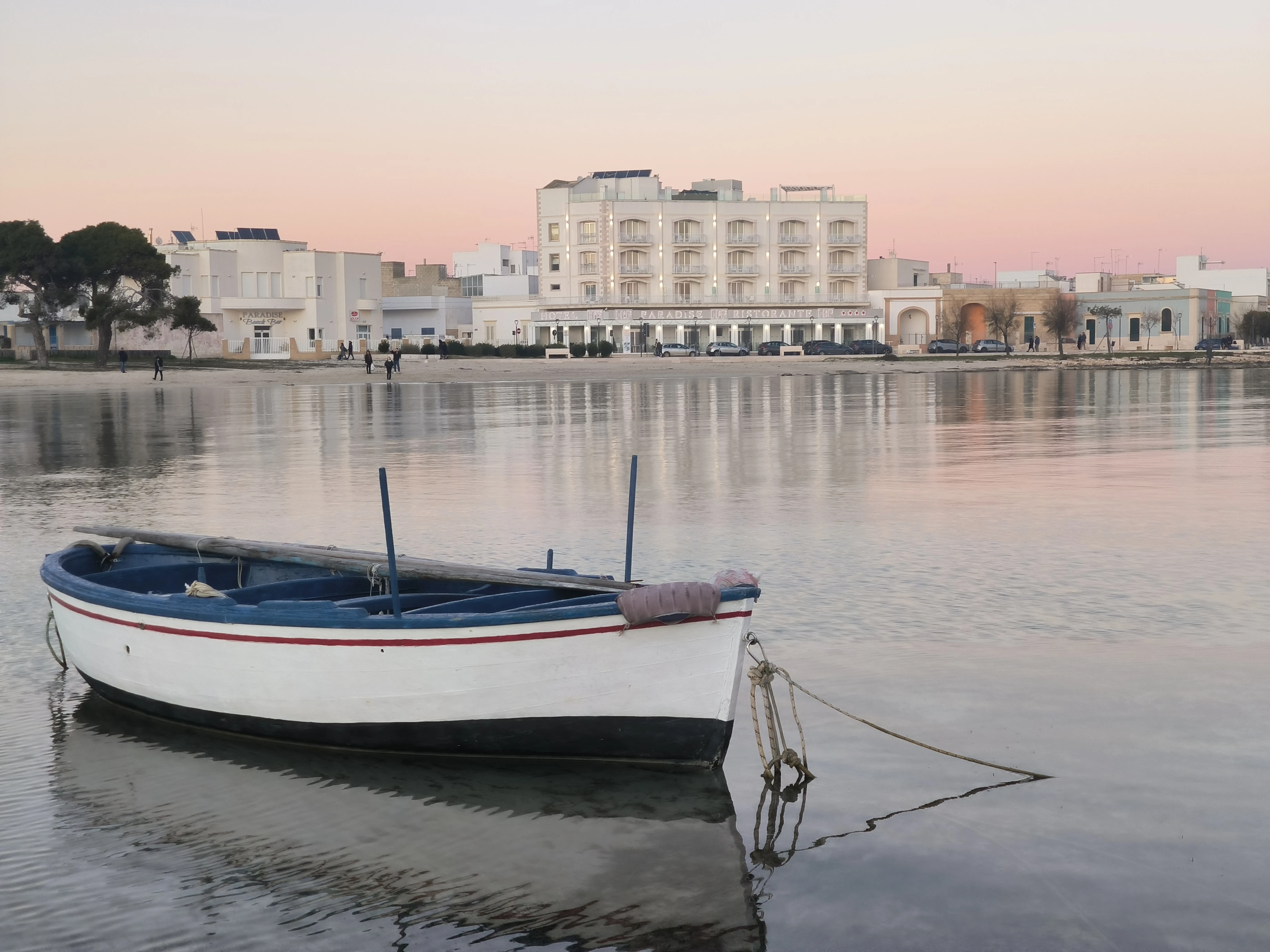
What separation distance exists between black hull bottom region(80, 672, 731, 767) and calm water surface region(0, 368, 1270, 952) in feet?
0.46

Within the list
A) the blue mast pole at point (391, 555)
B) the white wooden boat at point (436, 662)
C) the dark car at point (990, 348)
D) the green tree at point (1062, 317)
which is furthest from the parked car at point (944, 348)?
the blue mast pole at point (391, 555)

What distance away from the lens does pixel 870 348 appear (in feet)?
333

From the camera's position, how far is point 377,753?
26.8ft

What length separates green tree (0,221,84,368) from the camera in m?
72.4

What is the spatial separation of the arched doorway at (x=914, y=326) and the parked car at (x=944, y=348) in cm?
Answer: 1194

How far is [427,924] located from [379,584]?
137 inches

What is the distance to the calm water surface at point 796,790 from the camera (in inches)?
234

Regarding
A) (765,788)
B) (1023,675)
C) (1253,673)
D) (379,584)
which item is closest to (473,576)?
(379,584)

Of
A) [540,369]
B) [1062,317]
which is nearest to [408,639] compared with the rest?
[540,369]

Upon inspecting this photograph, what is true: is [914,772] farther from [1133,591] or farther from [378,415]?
[378,415]

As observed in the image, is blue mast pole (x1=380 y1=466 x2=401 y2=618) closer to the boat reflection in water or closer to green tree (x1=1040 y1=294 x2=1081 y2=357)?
the boat reflection in water

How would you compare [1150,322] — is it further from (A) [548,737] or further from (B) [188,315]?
(A) [548,737]

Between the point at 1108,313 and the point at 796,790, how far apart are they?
4077 inches

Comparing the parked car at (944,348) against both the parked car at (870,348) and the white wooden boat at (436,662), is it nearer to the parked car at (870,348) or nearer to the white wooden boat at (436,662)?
the parked car at (870,348)
